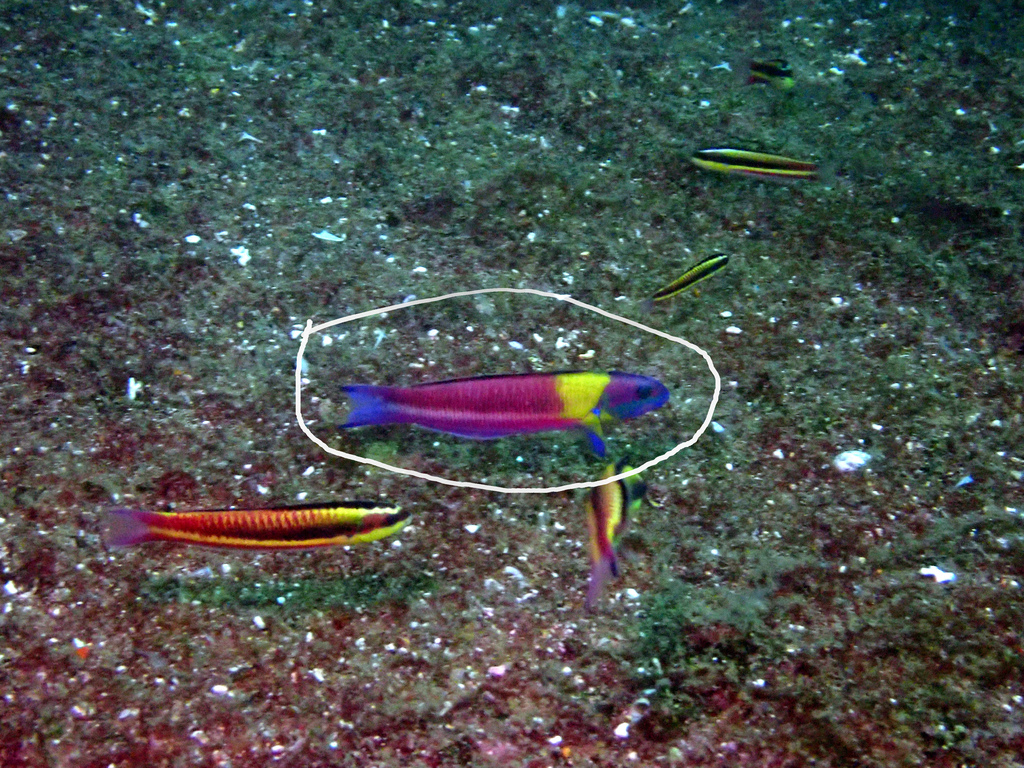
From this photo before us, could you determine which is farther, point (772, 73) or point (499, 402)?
point (772, 73)

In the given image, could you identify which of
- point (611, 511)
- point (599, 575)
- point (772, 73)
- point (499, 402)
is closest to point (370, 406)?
point (499, 402)

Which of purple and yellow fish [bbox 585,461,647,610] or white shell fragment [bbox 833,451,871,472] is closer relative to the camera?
purple and yellow fish [bbox 585,461,647,610]

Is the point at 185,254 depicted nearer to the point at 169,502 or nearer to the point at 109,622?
the point at 169,502

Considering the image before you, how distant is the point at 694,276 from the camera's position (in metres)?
3.66

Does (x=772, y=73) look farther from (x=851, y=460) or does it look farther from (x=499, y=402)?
(x=499, y=402)

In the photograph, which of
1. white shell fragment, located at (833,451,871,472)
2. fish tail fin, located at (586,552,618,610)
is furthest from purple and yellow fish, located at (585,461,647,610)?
white shell fragment, located at (833,451,871,472)

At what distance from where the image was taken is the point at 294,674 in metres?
2.67

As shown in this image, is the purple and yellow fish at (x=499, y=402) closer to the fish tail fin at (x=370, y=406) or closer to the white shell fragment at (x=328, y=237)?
the fish tail fin at (x=370, y=406)

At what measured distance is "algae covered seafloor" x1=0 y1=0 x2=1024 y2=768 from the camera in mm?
2627

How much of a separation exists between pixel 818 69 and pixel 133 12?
4981 millimetres

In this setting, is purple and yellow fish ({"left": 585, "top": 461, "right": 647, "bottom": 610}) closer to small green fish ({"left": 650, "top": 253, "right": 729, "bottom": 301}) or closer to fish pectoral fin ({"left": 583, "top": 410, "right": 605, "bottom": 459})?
fish pectoral fin ({"left": 583, "top": 410, "right": 605, "bottom": 459})

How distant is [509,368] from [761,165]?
6.52ft

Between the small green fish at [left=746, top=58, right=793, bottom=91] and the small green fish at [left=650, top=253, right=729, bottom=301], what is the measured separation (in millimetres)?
1898

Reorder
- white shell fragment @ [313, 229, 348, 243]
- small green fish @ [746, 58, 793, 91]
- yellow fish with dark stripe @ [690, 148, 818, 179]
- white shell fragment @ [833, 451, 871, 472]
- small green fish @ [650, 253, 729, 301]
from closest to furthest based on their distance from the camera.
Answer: white shell fragment @ [833, 451, 871, 472]
small green fish @ [650, 253, 729, 301]
white shell fragment @ [313, 229, 348, 243]
yellow fish with dark stripe @ [690, 148, 818, 179]
small green fish @ [746, 58, 793, 91]
